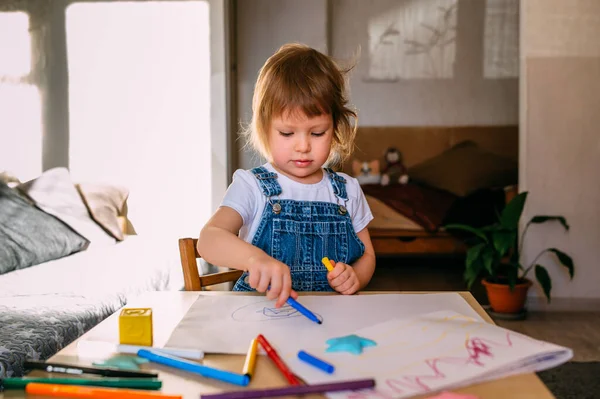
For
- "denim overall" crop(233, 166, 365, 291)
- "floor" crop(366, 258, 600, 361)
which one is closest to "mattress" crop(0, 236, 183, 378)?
"denim overall" crop(233, 166, 365, 291)

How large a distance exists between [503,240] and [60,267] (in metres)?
2.10

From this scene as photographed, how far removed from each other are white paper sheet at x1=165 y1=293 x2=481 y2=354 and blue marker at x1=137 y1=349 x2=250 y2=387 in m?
0.05

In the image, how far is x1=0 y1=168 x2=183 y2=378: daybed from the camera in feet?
5.53

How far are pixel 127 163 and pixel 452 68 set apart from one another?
269 centimetres

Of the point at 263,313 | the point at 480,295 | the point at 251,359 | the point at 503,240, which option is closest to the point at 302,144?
the point at 263,313

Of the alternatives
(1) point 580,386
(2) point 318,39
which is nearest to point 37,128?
(2) point 318,39

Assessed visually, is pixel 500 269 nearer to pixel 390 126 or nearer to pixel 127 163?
pixel 390 126

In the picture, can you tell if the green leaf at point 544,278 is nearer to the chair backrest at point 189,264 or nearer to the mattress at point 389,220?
the mattress at point 389,220

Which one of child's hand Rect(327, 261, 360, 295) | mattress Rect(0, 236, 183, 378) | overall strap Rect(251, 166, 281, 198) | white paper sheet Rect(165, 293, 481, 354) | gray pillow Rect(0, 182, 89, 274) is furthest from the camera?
gray pillow Rect(0, 182, 89, 274)

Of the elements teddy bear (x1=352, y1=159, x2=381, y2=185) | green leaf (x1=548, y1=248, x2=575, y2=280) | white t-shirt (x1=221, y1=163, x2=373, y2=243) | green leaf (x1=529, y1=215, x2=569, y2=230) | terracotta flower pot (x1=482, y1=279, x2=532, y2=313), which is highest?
white t-shirt (x1=221, y1=163, x2=373, y2=243)

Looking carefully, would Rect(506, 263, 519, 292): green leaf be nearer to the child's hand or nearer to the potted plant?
the potted plant

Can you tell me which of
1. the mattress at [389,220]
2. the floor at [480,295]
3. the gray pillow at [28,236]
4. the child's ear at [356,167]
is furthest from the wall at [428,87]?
the gray pillow at [28,236]

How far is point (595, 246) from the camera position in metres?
3.33

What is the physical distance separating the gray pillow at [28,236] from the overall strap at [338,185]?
168 cm
